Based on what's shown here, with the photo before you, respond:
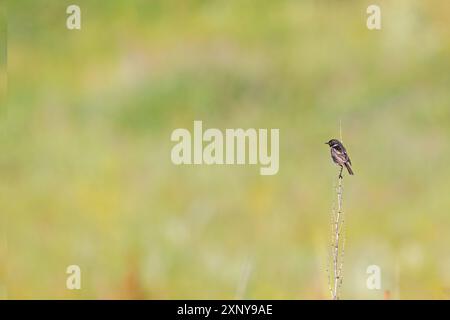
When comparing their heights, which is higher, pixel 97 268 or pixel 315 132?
pixel 315 132

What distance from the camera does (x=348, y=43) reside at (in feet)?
32.8

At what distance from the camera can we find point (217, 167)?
9859 mm

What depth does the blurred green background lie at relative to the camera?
9562mm

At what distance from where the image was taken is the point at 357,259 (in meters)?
9.52

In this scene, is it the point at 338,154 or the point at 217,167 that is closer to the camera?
the point at 338,154

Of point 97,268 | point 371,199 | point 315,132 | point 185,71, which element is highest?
point 185,71

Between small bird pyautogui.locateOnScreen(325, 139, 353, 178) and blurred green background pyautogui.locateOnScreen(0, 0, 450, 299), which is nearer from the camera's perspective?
small bird pyautogui.locateOnScreen(325, 139, 353, 178)

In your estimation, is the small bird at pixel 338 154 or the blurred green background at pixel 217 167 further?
the blurred green background at pixel 217 167

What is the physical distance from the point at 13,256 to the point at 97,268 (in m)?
0.81

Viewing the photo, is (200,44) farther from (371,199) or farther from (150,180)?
(371,199)

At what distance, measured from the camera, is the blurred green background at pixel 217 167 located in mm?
9562

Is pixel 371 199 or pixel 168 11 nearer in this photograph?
pixel 371 199

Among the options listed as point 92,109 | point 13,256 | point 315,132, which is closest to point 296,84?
point 315,132

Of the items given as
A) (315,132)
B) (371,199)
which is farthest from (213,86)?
(371,199)
